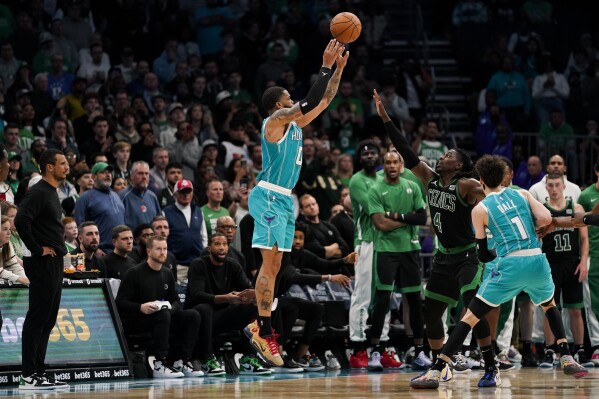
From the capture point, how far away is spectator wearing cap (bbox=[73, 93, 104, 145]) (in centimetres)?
1714

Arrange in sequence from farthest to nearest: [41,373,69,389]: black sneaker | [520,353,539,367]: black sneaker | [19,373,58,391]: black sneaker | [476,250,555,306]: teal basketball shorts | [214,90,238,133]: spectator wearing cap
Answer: [214,90,238,133]: spectator wearing cap
[520,353,539,367]: black sneaker
[41,373,69,389]: black sneaker
[19,373,58,391]: black sneaker
[476,250,555,306]: teal basketball shorts

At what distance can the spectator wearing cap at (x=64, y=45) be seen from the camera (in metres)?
19.5

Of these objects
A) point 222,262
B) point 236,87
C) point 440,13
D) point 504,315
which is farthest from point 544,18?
point 222,262

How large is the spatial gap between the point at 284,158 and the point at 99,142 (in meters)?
6.24

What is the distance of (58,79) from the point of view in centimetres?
1859

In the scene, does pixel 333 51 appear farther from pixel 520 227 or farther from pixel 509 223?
pixel 520 227

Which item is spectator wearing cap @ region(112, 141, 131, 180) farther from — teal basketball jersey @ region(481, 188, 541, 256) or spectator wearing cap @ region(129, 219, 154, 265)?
teal basketball jersey @ region(481, 188, 541, 256)

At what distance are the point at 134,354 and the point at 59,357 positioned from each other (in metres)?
1.09

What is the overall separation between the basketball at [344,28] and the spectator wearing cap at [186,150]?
715 centimetres

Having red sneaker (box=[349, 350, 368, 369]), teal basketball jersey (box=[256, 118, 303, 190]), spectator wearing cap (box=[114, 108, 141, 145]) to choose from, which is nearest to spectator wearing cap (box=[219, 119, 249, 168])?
spectator wearing cap (box=[114, 108, 141, 145])

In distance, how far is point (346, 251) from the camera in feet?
52.2

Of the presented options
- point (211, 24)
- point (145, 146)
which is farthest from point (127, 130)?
point (211, 24)

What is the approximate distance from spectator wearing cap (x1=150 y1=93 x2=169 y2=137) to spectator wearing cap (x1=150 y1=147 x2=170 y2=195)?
1742 mm

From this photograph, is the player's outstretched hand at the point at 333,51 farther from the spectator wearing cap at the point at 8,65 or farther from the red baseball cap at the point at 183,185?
the spectator wearing cap at the point at 8,65
